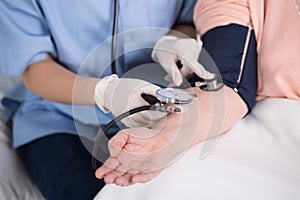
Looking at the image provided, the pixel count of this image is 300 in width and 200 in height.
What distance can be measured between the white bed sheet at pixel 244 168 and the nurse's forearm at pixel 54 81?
0.31 m

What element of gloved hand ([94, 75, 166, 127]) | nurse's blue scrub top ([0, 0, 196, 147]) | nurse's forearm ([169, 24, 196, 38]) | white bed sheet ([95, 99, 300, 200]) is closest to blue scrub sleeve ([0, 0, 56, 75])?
nurse's blue scrub top ([0, 0, 196, 147])

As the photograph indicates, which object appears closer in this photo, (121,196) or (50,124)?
(121,196)

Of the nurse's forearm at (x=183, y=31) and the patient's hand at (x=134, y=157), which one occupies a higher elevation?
the patient's hand at (x=134, y=157)

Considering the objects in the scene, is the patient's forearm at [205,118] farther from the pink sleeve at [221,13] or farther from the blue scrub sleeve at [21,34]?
the blue scrub sleeve at [21,34]

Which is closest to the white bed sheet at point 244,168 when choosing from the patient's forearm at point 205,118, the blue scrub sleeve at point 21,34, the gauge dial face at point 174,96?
the patient's forearm at point 205,118

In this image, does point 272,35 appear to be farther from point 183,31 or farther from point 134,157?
point 134,157

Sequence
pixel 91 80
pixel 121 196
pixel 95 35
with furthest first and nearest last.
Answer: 1. pixel 95 35
2. pixel 91 80
3. pixel 121 196

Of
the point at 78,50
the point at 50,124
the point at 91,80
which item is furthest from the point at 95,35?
the point at 50,124

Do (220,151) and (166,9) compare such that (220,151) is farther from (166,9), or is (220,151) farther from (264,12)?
(166,9)

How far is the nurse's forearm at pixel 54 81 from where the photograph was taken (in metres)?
1.06

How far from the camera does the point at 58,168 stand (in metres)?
1.09

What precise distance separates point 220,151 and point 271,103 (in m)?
0.18

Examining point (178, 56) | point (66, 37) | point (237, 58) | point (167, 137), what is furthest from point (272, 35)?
point (66, 37)

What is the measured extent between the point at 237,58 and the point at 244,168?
278 millimetres
